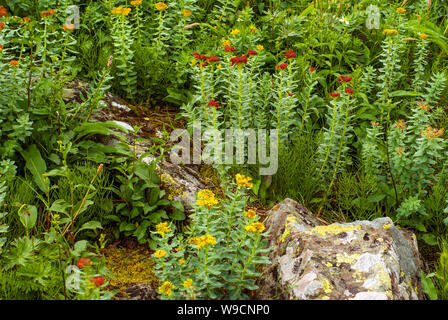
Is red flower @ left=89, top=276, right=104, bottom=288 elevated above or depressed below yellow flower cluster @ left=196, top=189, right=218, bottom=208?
below

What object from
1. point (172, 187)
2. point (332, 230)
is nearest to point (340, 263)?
point (332, 230)

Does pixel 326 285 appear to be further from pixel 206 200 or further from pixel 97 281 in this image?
pixel 97 281

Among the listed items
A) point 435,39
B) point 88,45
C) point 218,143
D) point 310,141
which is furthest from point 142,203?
point 435,39

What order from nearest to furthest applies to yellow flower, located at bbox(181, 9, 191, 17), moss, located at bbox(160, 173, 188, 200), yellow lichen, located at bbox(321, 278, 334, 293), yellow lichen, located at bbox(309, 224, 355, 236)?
yellow lichen, located at bbox(321, 278, 334, 293), yellow lichen, located at bbox(309, 224, 355, 236), moss, located at bbox(160, 173, 188, 200), yellow flower, located at bbox(181, 9, 191, 17)

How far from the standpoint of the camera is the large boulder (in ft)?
7.54

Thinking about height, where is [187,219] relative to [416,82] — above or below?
below

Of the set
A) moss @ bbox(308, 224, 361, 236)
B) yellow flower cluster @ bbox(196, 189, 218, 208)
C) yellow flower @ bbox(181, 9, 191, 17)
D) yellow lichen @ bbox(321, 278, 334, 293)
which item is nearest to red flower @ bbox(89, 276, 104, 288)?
yellow flower cluster @ bbox(196, 189, 218, 208)

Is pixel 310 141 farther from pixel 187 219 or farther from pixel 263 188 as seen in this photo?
pixel 187 219

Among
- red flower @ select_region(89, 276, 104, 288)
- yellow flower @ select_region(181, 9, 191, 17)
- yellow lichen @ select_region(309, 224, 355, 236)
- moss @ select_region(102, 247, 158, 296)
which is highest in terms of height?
yellow flower @ select_region(181, 9, 191, 17)

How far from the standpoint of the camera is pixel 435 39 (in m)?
4.57

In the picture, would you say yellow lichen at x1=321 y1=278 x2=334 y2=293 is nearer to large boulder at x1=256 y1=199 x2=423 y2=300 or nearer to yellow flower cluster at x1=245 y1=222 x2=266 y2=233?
large boulder at x1=256 y1=199 x2=423 y2=300

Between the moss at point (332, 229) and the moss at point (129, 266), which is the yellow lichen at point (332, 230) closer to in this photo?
the moss at point (332, 229)

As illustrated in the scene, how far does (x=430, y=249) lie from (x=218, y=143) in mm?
1732

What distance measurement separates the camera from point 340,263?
2.46 meters
